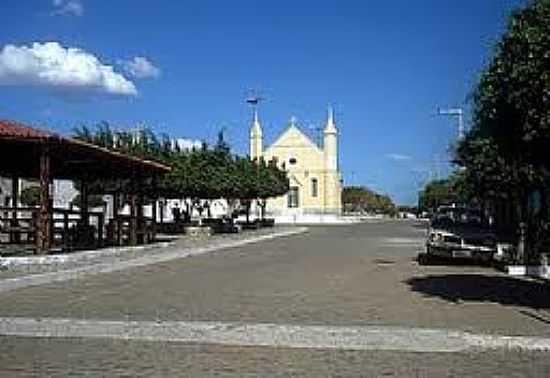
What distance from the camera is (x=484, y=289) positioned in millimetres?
20500

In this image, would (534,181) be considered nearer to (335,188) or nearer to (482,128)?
(482,128)

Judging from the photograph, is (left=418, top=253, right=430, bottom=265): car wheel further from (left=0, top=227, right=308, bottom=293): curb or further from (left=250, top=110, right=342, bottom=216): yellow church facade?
(left=250, top=110, right=342, bottom=216): yellow church facade

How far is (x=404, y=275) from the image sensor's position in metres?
24.8

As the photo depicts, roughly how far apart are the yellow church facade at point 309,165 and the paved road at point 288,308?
308 ft

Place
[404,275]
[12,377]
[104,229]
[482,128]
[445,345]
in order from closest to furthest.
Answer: [12,377]
[445,345]
[482,128]
[404,275]
[104,229]

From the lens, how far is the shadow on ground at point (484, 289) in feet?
59.3

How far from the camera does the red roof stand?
26.0 metres

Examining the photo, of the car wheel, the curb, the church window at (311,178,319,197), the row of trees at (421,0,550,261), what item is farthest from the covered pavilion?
the church window at (311,178,319,197)

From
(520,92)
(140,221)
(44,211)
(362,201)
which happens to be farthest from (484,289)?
(362,201)

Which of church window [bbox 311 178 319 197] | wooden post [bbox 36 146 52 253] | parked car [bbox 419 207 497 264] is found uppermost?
church window [bbox 311 178 319 197]

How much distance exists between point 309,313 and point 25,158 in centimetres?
2021

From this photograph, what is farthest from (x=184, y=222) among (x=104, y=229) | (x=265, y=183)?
(x=104, y=229)

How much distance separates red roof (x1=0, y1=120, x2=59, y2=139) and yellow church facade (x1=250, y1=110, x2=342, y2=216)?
9460cm

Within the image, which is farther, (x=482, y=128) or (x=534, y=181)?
(x=534, y=181)
